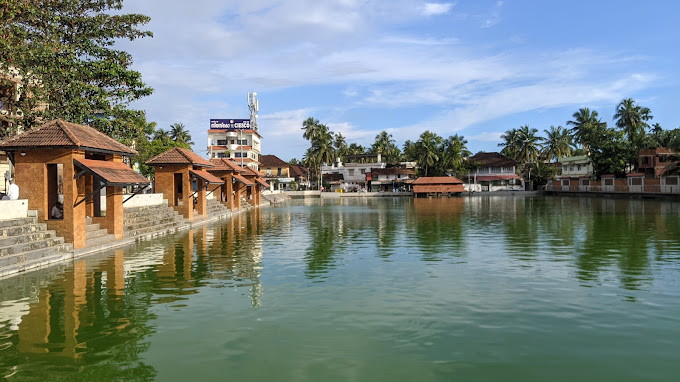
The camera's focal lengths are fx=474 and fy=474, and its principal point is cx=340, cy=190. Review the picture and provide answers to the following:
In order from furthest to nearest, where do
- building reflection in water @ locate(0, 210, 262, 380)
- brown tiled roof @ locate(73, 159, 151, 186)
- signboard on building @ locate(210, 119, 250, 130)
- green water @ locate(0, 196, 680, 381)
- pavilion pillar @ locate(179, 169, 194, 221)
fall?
signboard on building @ locate(210, 119, 250, 130), pavilion pillar @ locate(179, 169, 194, 221), brown tiled roof @ locate(73, 159, 151, 186), building reflection in water @ locate(0, 210, 262, 380), green water @ locate(0, 196, 680, 381)

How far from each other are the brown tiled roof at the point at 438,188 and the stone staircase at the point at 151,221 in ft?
197

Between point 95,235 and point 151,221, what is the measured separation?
572 centimetres

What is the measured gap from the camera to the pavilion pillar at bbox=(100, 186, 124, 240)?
65.5 ft

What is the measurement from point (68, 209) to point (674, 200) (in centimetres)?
5900

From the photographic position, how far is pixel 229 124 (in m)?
92.0

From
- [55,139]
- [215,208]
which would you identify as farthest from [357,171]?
[55,139]

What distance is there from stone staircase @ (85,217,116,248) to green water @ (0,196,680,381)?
1014mm

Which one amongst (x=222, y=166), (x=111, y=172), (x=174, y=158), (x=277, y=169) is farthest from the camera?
(x=277, y=169)

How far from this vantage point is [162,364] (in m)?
7.33

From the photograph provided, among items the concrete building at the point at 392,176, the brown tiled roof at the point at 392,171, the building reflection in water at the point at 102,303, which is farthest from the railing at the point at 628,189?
the building reflection in water at the point at 102,303

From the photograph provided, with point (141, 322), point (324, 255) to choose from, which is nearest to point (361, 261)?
point (324, 255)

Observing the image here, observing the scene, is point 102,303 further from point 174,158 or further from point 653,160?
point 653,160

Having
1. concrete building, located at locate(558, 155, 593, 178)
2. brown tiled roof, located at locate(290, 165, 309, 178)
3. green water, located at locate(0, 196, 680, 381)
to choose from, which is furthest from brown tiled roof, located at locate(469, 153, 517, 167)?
green water, located at locate(0, 196, 680, 381)

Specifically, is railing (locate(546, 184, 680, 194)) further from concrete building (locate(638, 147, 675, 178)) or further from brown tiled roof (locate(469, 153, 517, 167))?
brown tiled roof (locate(469, 153, 517, 167))
